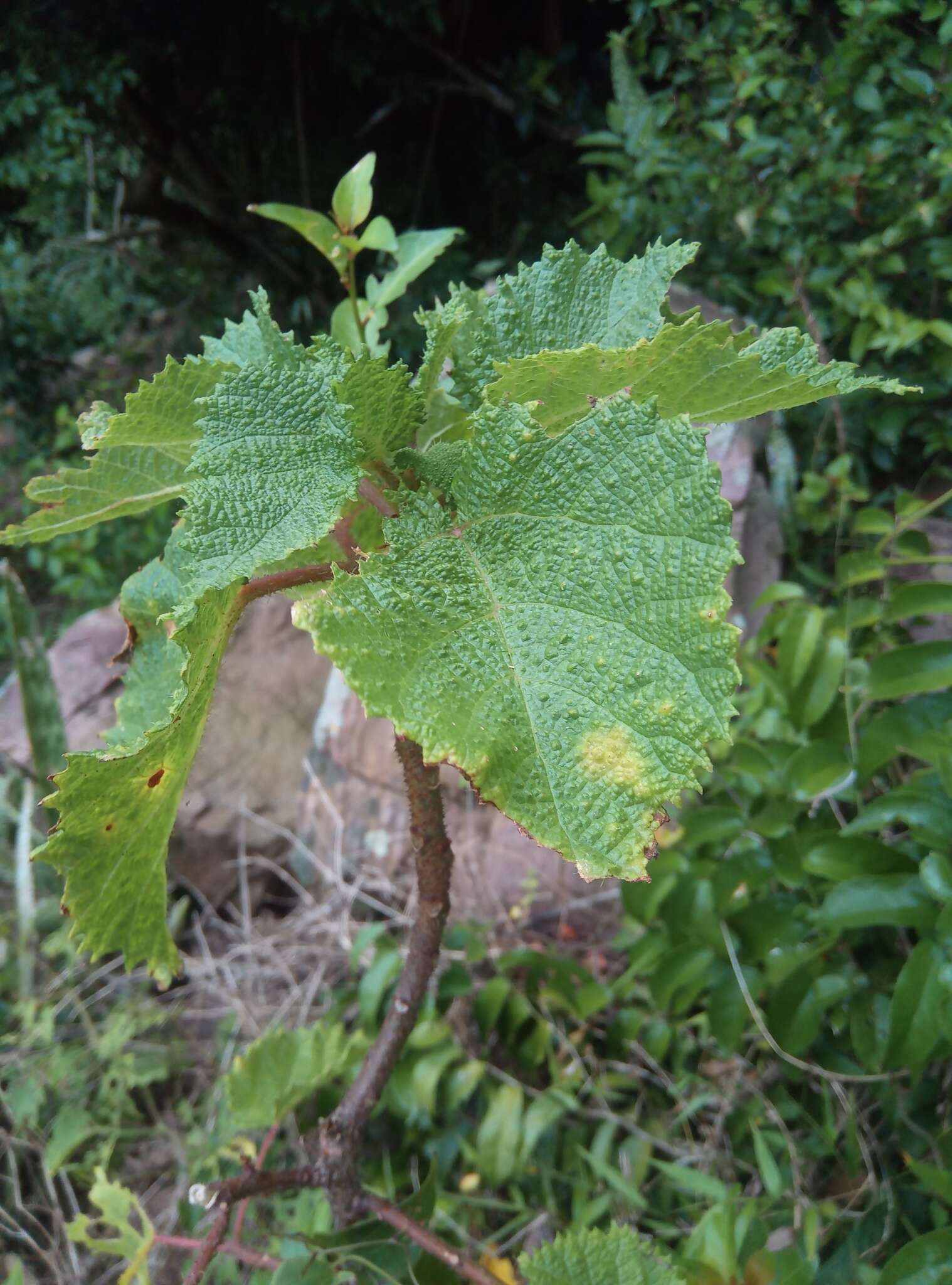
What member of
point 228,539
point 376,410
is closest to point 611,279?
point 376,410

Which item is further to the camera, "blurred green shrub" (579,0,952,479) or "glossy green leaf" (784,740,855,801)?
"blurred green shrub" (579,0,952,479)

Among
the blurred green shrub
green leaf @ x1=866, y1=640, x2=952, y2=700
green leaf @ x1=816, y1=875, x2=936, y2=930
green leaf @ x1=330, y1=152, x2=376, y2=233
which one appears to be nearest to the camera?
green leaf @ x1=330, y1=152, x2=376, y2=233

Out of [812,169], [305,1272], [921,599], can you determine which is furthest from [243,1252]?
[812,169]

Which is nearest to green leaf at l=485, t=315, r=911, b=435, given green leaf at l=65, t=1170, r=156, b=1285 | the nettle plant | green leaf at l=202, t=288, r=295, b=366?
the nettle plant

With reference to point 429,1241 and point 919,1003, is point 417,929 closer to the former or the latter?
point 429,1241

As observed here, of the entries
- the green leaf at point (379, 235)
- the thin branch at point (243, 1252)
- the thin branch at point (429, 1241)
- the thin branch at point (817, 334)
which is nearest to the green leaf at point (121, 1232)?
the thin branch at point (243, 1252)

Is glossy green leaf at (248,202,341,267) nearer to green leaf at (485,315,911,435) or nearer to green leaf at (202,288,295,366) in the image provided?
green leaf at (202,288,295,366)
